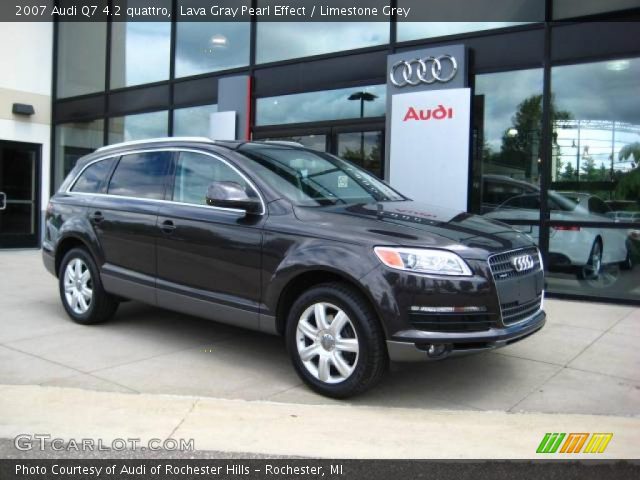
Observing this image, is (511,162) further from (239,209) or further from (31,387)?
(31,387)

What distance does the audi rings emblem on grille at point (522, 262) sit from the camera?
4.25m

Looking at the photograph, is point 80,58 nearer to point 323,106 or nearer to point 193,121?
point 193,121

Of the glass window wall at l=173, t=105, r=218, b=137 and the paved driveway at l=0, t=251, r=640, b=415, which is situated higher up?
the glass window wall at l=173, t=105, r=218, b=137

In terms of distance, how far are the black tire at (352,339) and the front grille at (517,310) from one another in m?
0.84

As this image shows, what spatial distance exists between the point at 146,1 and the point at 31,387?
429 inches

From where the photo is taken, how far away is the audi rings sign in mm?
8242

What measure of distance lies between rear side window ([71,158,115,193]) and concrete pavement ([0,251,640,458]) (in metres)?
1.38

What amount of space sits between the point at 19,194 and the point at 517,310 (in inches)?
502

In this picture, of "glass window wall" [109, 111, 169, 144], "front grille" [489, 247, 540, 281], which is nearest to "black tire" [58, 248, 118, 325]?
"front grille" [489, 247, 540, 281]

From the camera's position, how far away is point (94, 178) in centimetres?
631

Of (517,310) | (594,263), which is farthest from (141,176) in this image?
(594,263)

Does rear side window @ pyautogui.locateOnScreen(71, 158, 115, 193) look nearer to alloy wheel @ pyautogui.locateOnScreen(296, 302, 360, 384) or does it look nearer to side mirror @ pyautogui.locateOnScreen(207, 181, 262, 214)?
side mirror @ pyautogui.locateOnScreen(207, 181, 262, 214)

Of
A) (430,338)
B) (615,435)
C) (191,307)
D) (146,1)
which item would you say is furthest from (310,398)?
(146,1)

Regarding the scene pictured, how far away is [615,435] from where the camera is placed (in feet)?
12.0
